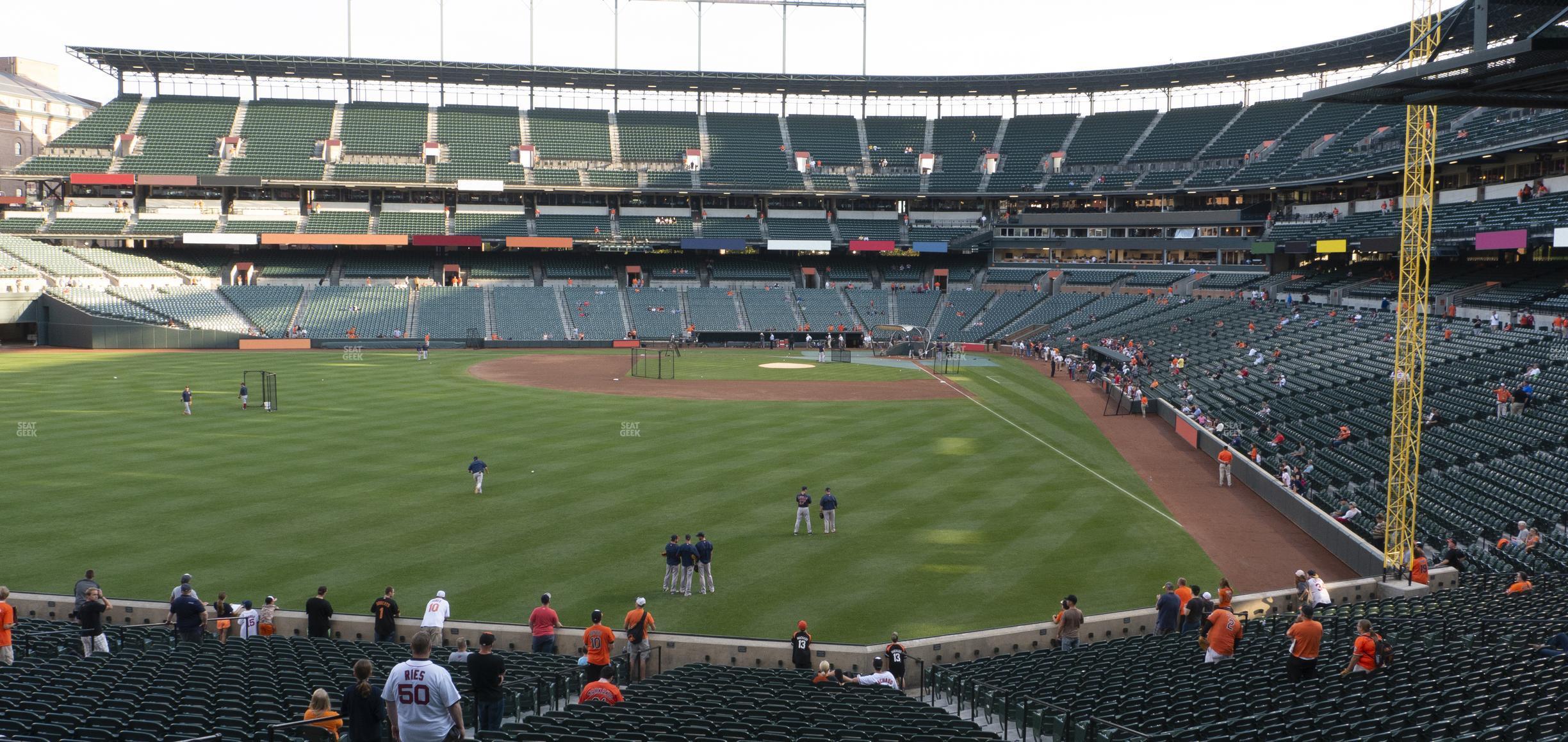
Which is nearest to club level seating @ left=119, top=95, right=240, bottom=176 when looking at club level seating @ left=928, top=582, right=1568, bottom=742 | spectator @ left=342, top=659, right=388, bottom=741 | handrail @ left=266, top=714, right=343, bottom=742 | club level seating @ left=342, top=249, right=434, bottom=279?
club level seating @ left=342, top=249, right=434, bottom=279

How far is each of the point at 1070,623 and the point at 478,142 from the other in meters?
87.3

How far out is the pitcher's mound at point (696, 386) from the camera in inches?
1994

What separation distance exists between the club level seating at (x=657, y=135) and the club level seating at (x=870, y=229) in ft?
55.8

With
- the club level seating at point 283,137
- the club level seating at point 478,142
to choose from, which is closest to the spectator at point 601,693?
the club level seating at point 478,142

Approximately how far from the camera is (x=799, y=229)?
9456cm

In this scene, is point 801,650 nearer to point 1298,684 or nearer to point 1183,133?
point 1298,684

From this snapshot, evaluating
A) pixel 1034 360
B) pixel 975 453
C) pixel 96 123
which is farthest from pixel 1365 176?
pixel 96 123

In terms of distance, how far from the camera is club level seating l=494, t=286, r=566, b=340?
8100 centimetres

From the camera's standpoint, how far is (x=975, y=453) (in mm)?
36062

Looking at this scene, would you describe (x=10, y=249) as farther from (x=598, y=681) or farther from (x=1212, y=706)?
(x=1212, y=706)

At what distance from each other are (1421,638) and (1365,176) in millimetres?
55728

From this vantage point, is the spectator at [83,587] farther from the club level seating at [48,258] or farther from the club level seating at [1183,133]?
the club level seating at [1183,133]

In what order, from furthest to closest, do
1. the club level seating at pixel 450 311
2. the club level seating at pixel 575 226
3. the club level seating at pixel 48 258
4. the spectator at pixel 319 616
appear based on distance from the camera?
the club level seating at pixel 575 226, the club level seating at pixel 450 311, the club level seating at pixel 48 258, the spectator at pixel 319 616

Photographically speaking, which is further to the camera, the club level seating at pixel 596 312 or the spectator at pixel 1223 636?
the club level seating at pixel 596 312
